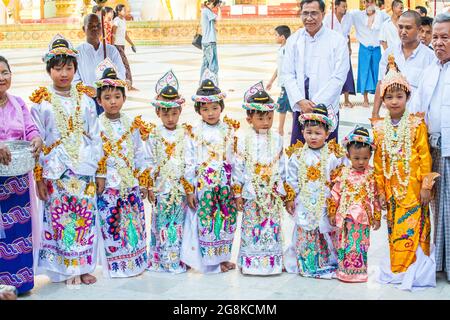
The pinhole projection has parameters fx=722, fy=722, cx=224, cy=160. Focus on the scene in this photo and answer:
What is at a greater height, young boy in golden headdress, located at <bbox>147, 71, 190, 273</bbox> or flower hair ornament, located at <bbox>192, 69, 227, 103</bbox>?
flower hair ornament, located at <bbox>192, 69, 227, 103</bbox>

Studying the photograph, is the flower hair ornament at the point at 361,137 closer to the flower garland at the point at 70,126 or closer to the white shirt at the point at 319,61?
the white shirt at the point at 319,61

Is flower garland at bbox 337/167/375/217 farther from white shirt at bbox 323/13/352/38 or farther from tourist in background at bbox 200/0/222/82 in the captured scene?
tourist in background at bbox 200/0/222/82

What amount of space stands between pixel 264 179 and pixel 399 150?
0.81 meters

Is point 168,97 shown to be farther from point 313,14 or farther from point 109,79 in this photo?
point 313,14

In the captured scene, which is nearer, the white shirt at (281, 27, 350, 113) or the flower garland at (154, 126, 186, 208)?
the flower garland at (154, 126, 186, 208)

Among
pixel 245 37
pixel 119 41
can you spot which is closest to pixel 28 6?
pixel 245 37

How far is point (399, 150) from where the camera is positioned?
4082 mm

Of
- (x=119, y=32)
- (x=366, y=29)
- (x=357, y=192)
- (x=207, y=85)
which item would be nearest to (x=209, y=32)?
(x=119, y=32)

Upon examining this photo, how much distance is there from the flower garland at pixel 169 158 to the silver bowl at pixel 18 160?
883 mm

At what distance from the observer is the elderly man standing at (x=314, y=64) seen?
5.18 metres

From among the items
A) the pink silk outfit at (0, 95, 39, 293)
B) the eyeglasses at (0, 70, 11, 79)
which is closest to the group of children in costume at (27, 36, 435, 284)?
the pink silk outfit at (0, 95, 39, 293)

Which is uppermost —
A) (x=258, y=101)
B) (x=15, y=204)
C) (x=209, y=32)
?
(x=209, y=32)

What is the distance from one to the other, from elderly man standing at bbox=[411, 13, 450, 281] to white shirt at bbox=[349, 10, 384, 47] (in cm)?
665

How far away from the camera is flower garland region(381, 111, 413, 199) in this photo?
406 cm
